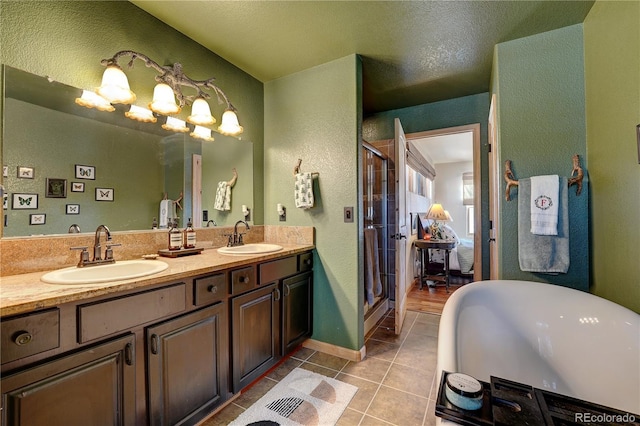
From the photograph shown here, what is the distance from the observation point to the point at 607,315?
1310mm

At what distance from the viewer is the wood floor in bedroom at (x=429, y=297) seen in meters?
3.38

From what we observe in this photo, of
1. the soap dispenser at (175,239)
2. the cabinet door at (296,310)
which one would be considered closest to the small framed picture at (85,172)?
the soap dispenser at (175,239)

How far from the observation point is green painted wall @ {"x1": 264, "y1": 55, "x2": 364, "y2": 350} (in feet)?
7.25

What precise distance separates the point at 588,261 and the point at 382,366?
161 centimetres

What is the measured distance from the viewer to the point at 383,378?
193 centimetres

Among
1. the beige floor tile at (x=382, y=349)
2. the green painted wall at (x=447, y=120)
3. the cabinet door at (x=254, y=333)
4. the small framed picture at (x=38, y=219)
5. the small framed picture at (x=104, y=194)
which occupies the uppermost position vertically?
the green painted wall at (x=447, y=120)

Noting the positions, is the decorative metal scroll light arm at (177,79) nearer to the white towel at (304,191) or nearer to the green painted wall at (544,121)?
the white towel at (304,191)

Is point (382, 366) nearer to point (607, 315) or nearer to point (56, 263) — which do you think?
point (607, 315)

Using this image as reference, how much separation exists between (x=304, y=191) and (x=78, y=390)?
1736 millimetres

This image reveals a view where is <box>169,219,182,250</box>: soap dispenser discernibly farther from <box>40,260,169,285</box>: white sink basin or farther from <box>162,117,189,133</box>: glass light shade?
<box>162,117,189,133</box>: glass light shade

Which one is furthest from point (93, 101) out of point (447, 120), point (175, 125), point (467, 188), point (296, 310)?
point (467, 188)

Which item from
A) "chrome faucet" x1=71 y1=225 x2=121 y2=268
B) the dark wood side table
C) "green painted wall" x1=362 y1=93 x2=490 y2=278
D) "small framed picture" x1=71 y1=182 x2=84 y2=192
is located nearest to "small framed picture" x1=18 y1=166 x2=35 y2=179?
"small framed picture" x1=71 y1=182 x2=84 y2=192

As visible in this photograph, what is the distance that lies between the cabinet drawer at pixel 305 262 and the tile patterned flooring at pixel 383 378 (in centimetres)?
73

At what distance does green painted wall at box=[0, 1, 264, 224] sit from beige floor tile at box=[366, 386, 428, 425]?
2412 millimetres
